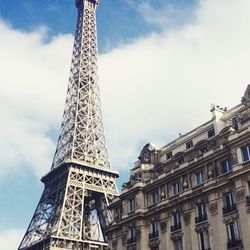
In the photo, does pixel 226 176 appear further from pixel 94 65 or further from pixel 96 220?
pixel 94 65

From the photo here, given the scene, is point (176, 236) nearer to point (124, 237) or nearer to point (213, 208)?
point (213, 208)

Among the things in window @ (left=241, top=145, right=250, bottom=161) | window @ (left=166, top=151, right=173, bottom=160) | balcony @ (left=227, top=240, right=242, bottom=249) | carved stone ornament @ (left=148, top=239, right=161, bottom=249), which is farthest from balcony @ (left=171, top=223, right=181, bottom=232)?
window @ (left=166, top=151, right=173, bottom=160)

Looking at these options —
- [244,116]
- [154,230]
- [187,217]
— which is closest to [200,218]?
[187,217]

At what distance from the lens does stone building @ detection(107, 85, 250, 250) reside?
133 ft

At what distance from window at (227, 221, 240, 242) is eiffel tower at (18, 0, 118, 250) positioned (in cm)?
3737

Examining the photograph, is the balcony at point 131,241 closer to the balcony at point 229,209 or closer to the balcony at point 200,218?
the balcony at point 200,218

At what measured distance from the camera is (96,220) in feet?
271

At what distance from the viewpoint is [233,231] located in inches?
1569

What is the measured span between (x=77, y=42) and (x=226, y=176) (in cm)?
8430

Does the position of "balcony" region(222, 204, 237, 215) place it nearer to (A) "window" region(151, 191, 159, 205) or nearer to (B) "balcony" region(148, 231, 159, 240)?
(B) "balcony" region(148, 231, 159, 240)

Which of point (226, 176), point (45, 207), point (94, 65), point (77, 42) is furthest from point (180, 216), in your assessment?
point (77, 42)

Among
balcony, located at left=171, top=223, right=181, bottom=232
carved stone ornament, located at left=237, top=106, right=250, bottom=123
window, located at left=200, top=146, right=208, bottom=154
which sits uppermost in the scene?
carved stone ornament, located at left=237, top=106, right=250, bottom=123

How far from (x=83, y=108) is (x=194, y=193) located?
199ft

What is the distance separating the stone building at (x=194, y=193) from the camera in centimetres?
4062
